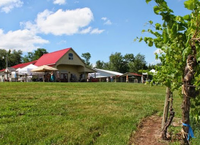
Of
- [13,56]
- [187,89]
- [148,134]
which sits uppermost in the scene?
[13,56]

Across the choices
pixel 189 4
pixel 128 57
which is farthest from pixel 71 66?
pixel 128 57

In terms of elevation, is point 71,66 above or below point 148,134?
above

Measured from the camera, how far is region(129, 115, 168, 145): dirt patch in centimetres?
344

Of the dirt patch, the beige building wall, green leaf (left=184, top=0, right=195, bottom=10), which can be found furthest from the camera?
the beige building wall

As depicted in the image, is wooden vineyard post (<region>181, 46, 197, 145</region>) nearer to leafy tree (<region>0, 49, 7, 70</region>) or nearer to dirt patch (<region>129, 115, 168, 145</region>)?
dirt patch (<region>129, 115, 168, 145</region>)

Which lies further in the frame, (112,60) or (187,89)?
(112,60)

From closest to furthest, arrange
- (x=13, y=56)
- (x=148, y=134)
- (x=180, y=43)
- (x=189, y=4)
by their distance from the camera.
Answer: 1. (x=189, y=4)
2. (x=180, y=43)
3. (x=148, y=134)
4. (x=13, y=56)

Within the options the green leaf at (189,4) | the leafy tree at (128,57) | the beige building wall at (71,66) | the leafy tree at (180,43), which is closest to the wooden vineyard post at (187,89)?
the leafy tree at (180,43)

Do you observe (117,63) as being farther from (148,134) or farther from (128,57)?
(148,134)

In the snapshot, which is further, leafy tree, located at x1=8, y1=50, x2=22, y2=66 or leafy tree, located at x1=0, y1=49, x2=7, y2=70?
leafy tree, located at x1=8, y1=50, x2=22, y2=66

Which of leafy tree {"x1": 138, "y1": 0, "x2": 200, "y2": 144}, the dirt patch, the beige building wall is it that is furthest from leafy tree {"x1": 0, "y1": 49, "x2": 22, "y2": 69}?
leafy tree {"x1": 138, "y1": 0, "x2": 200, "y2": 144}

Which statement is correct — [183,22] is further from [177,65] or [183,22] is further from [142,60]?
[142,60]

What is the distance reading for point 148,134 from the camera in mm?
3854

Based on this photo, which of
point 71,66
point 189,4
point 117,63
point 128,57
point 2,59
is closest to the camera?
point 189,4
